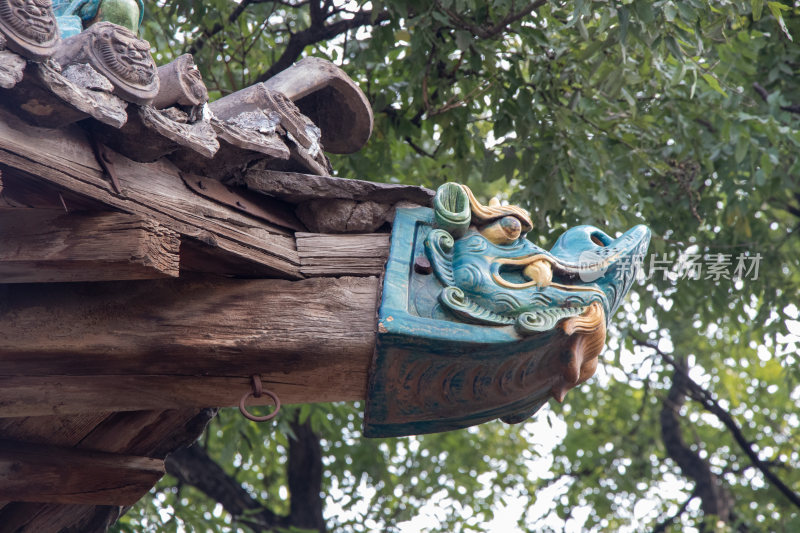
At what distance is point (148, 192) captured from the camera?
1.87 metres

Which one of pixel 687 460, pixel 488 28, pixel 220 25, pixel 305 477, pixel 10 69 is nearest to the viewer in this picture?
pixel 10 69

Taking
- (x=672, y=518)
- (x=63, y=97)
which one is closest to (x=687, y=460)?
(x=672, y=518)

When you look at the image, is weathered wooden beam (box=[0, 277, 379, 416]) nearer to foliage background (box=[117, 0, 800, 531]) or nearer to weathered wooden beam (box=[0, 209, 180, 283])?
weathered wooden beam (box=[0, 209, 180, 283])

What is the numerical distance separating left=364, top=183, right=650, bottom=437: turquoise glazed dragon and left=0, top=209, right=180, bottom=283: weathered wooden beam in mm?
460

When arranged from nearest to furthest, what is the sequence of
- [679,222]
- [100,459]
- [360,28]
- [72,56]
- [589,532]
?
[72,56]
[100,459]
[360,28]
[679,222]
[589,532]

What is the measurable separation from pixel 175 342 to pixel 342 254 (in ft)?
1.36

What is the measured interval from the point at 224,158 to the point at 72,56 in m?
0.39

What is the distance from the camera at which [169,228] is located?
5.98ft

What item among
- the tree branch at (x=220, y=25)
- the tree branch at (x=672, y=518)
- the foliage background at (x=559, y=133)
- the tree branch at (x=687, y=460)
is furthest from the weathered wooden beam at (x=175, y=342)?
the tree branch at (x=672, y=518)

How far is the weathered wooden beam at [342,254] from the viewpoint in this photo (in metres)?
2.03

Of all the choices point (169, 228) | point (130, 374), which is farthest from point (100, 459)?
point (169, 228)

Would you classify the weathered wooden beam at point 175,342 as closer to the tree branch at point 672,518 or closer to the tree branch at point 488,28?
the tree branch at point 488,28

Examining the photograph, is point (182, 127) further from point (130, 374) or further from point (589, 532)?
point (589, 532)

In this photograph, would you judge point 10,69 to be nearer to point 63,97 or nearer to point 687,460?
point 63,97
